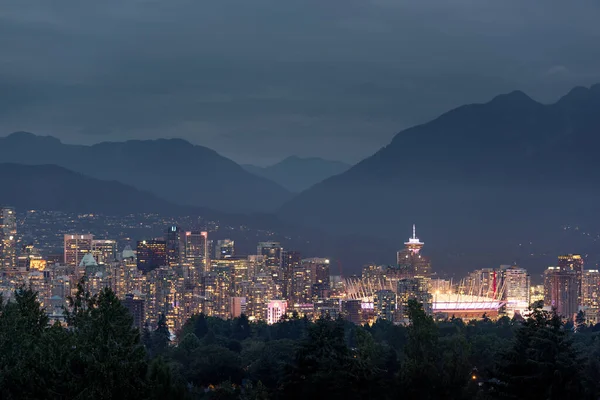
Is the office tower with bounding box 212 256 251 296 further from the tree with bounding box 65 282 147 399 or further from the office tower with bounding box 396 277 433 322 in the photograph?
the tree with bounding box 65 282 147 399

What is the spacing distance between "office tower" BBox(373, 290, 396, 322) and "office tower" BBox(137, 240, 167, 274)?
1727 inches

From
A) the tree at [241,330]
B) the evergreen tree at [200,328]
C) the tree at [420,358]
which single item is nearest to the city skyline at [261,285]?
the tree at [241,330]

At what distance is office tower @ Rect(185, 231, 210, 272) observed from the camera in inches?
6500

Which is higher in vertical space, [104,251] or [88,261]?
[104,251]

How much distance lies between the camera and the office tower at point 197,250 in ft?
542

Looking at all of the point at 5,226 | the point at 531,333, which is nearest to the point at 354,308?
the point at 5,226

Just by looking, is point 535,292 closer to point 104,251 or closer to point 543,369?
point 104,251

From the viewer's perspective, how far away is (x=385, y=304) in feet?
418

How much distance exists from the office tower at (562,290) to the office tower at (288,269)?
107 feet

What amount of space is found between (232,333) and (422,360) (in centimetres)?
5012

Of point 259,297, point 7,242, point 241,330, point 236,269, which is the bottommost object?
point 241,330

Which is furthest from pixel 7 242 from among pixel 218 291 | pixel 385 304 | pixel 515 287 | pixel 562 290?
pixel 562 290

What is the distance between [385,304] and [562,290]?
30110 mm

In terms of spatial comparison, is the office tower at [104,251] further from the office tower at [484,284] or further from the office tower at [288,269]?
the office tower at [484,284]
